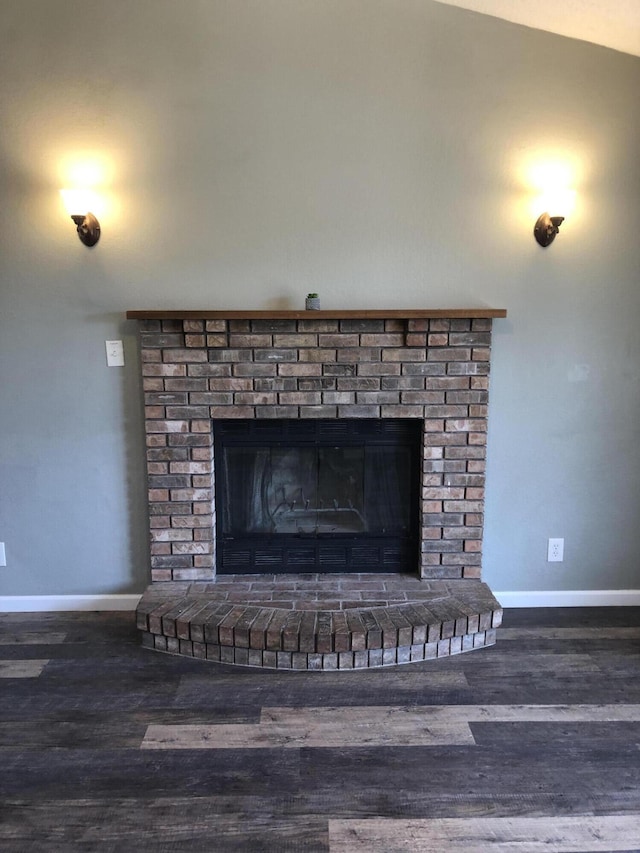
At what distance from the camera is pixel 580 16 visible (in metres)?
2.25

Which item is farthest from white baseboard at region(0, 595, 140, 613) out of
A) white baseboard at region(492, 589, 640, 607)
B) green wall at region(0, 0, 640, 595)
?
white baseboard at region(492, 589, 640, 607)

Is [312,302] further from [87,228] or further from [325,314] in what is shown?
[87,228]

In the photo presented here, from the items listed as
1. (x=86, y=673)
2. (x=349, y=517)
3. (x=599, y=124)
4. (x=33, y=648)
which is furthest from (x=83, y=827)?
(x=599, y=124)

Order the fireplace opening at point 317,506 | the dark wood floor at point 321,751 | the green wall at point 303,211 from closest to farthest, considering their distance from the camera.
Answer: the dark wood floor at point 321,751 → the green wall at point 303,211 → the fireplace opening at point 317,506

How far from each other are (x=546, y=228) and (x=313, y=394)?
49.1 inches

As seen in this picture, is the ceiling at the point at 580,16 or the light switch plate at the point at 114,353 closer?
the ceiling at the point at 580,16

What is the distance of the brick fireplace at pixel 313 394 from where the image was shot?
2.50 m

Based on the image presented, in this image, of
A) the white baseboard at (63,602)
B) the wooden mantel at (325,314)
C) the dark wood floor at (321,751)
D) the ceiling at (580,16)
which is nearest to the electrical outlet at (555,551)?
the dark wood floor at (321,751)

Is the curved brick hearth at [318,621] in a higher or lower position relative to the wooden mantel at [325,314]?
lower

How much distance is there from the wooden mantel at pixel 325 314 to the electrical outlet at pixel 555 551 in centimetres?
114

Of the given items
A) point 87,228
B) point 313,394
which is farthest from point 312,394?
point 87,228

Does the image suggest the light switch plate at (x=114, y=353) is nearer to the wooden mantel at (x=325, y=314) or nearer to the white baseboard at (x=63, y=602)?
the wooden mantel at (x=325, y=314)

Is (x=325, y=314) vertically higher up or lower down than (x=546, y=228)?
lower down

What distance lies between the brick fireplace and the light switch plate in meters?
0.13
